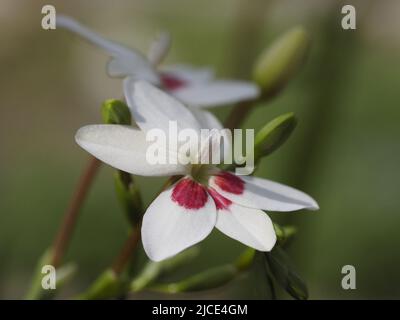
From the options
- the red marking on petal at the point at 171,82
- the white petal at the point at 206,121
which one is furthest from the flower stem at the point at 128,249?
the red marking on petal at the point at 171,82

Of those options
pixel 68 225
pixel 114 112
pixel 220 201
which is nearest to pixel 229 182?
pixel 220 201

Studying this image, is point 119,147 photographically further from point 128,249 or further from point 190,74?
point 190,74

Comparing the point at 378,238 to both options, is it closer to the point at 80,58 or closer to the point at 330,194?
the point at 330,194

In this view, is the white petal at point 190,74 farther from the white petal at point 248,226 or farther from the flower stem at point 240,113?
the white petal at point 248,226

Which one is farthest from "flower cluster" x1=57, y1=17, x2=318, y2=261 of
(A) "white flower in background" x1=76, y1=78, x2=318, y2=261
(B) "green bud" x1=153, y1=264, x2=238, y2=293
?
(B) "green bud" x1=153, y1=264, x2=238, y2=293

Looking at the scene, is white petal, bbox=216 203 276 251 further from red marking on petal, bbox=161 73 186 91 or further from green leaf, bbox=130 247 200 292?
red marking on petal, bbox=161 73 186 91

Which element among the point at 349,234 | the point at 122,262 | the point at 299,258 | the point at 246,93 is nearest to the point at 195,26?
the point at 349,234
